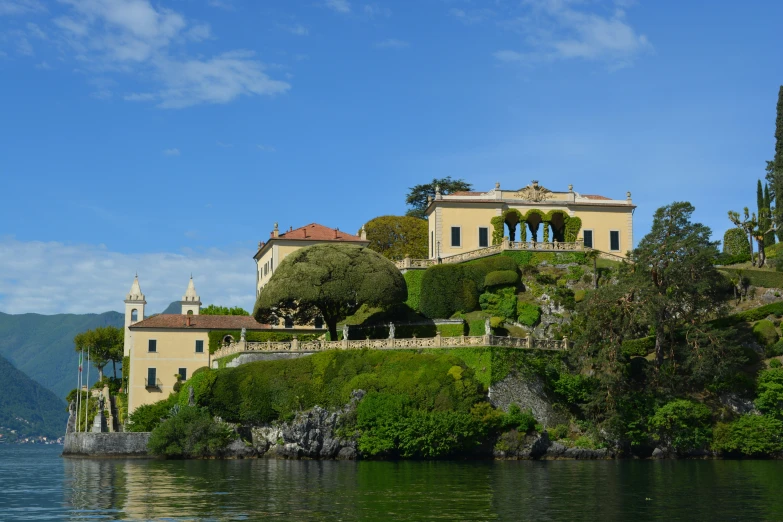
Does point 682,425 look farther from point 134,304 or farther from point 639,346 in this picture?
point 134,304

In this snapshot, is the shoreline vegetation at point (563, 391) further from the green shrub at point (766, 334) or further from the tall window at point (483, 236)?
the tall window at point (483, 236)

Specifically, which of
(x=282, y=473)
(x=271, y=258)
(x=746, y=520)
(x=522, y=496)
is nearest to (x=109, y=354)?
(x=271, y=258)

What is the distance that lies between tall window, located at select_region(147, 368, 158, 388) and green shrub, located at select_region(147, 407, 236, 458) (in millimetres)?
16508

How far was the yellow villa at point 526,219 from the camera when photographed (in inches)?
3095

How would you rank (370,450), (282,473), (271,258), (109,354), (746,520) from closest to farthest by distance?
(746,520) < (282,473) < (370,450) < (271,258) < (109,354)

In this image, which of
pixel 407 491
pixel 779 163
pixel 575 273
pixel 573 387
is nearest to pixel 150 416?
pixel 573 387

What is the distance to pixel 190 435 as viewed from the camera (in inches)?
2389

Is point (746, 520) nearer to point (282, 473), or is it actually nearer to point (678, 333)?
Result: point (282, 473)

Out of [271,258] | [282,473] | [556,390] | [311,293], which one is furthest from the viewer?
[271,258]

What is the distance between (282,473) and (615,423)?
69.3ft

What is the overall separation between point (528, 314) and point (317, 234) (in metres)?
25.2

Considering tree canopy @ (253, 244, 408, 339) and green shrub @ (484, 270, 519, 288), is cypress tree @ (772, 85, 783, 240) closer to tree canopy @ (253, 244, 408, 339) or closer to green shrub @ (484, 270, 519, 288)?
green shrub @ (484, 270, 519, 288)

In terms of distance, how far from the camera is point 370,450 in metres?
56.5

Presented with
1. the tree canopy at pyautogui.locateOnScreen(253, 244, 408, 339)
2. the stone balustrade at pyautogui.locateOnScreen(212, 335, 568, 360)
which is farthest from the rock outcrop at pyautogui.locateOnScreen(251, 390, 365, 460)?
the tree canopy at pyautogui.locateOnScreen(253, 244, 408, 339)
